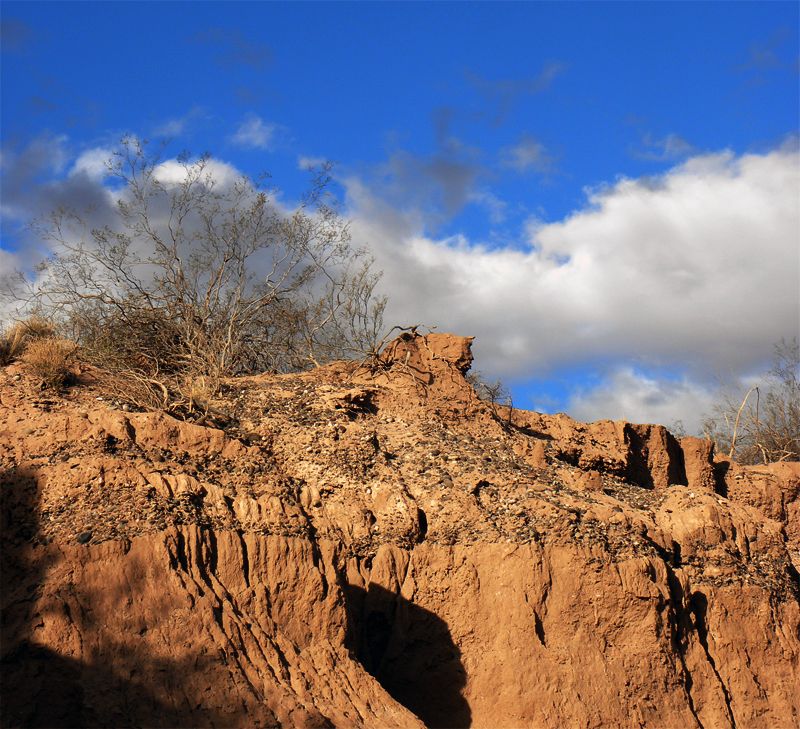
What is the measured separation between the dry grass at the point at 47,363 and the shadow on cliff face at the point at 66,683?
3.51 meters

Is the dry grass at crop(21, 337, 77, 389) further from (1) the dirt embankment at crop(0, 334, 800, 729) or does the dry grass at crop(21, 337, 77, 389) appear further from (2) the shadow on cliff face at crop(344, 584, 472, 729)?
(2) the shadow on cliff face at crop(344, 584, 472, 729)

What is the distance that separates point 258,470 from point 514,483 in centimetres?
335

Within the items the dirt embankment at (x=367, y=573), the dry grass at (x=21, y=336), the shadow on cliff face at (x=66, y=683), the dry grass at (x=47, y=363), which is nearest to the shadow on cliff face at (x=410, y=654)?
the dirt embankment at (x=367, y=573)

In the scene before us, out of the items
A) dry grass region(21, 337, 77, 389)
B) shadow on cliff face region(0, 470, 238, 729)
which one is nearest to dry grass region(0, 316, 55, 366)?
dry grass region(21, 337, 77, 389)

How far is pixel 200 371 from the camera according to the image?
48.4ft

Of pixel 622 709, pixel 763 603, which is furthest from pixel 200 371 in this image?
pixel 763 603

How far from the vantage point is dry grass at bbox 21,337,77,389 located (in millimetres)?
12375

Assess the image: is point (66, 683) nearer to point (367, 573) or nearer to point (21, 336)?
point (367, 573)

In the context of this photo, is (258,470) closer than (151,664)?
No

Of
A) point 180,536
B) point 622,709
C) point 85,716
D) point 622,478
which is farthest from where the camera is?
point 622,478

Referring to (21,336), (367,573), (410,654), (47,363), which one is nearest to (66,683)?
(367,573)

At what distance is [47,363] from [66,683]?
4857mm

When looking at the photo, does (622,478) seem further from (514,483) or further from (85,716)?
(85,716)

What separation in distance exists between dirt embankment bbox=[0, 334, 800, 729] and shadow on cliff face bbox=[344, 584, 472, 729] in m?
0.03
